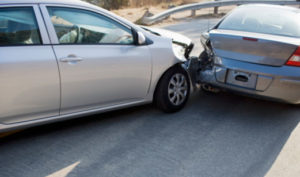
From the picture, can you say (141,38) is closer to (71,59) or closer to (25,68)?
(71,59)

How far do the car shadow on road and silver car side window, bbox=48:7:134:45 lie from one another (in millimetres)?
1164

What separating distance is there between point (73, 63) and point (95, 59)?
286 mm

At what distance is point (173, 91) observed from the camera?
5098mm

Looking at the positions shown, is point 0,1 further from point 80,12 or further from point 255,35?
point 255,35

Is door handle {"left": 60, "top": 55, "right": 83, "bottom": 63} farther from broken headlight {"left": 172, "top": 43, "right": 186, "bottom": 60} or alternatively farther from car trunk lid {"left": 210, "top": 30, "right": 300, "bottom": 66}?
car trunk lid {"left": 210, "top": 30, "right": 300, "bottom": 66}

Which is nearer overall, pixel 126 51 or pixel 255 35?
pixel 126 51

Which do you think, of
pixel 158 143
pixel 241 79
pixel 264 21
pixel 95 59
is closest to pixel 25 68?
pixel 95 59

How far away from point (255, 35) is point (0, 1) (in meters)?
3.27

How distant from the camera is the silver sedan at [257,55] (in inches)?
178

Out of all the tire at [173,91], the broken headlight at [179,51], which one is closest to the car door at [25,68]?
the tire at [173,91]

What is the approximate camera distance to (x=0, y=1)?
3.76 meters

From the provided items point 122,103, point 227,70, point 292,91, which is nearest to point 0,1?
point 122,103

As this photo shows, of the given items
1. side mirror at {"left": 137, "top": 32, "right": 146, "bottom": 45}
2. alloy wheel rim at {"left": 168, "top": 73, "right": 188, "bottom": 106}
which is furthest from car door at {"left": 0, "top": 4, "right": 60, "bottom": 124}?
alloy wheel rim at {"left": 168, "top": 73, "right": 188, "bottom": 106}

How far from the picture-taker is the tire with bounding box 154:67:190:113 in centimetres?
497
